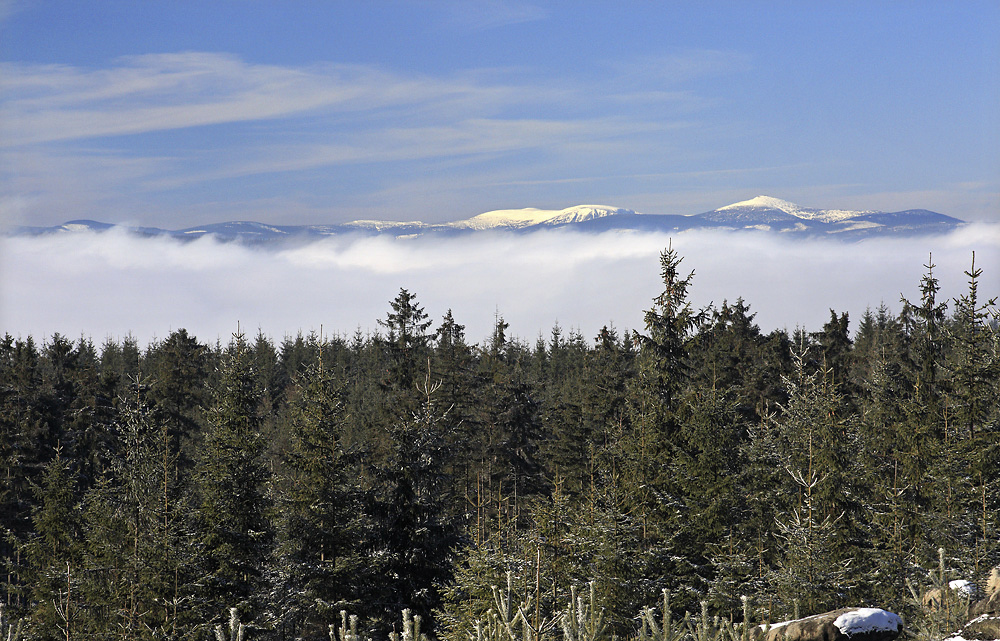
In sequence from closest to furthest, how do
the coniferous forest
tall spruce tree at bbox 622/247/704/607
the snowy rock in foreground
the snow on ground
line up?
the snowy rock in foreground → the snow on ground → the coniferous forest → tall spruce tree at bbox 622/247/704/607

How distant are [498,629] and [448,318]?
220ft

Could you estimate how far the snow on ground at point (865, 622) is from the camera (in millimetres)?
15039

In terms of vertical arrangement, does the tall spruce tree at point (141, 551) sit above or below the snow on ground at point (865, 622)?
below

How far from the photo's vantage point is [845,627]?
1504cm

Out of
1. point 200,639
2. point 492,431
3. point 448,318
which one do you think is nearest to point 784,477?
point 200,639

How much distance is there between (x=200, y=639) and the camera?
22125 mm

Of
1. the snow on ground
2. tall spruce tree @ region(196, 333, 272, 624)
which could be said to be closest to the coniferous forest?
tall spruce tree @ region(196, 333, 272, 624)

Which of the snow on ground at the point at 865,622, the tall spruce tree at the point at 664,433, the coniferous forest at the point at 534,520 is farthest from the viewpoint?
the tall spruce tree at the point at 664,433

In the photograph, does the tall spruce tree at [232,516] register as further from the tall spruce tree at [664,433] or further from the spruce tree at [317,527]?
the tall spruce tree at [664,433]

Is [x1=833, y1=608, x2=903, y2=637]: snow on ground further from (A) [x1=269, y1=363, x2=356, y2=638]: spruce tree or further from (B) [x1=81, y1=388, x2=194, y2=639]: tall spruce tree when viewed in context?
(B) [x1=81, y1=388, x2=194, y2=639]: tall spruce tree

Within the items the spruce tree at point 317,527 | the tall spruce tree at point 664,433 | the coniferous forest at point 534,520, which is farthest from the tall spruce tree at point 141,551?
the tall spruce tree at point 664,433

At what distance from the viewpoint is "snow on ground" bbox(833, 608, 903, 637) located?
1504 centimetres

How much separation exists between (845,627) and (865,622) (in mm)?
454

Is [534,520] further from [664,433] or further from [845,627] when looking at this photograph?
[845,627]
